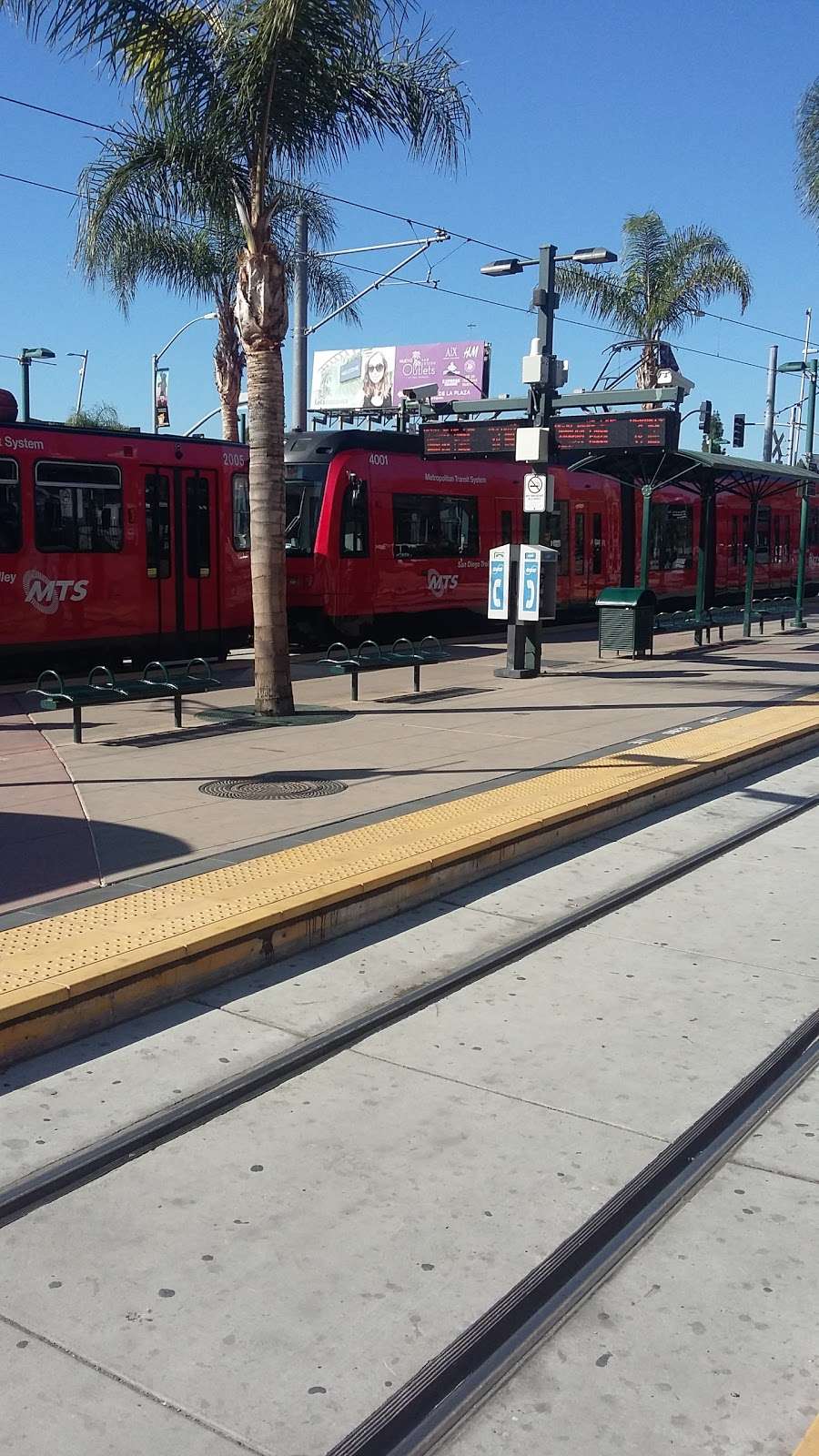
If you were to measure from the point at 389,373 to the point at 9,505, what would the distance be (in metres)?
70.9

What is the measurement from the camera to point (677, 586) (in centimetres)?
3025

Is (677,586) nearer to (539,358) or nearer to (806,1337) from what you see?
(539,358)

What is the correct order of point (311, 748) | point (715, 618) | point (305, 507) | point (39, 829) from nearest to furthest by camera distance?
point (39, 829), point (311, 748), point (305, 507), point (715, 618)

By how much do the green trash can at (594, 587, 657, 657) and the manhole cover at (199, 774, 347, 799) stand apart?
10.5 m

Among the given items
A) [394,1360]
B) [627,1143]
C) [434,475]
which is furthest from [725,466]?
[394,1360]

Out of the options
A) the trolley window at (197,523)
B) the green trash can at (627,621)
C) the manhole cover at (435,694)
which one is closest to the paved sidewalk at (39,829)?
the manhole cover at (435,694)

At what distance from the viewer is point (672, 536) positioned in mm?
29812

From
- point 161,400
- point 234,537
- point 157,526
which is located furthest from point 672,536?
point 161,400

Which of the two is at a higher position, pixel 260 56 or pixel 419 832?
pixel 260 56

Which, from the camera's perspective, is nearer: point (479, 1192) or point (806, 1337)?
point (806, 1337)

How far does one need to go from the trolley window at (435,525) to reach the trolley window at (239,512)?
3549mm

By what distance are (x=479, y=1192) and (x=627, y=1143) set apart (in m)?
0.59

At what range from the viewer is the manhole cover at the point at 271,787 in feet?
30.7

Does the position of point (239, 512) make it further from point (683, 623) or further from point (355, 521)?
point (683, 623)
